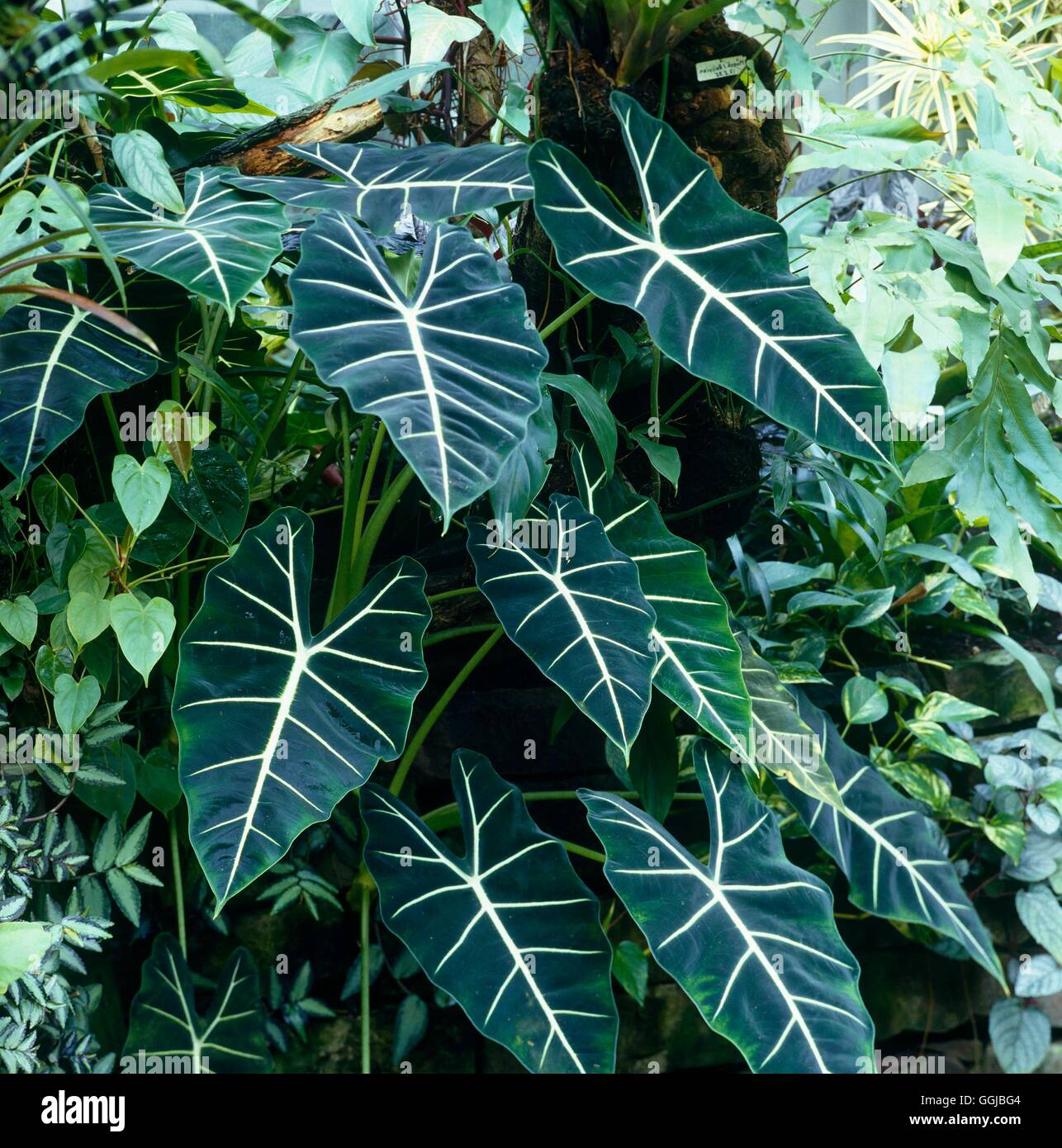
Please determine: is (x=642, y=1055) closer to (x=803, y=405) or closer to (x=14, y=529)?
(x=803, y=405)

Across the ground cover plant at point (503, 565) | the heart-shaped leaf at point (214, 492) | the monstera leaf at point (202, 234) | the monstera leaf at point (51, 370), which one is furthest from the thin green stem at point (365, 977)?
the monstera leaf at point (202, 234)

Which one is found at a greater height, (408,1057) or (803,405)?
(803,405)

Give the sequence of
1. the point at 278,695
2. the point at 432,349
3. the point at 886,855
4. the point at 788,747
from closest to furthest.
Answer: the point at 432,349 < the point at 278,695 < the point at 788,747 < the point at 886,855

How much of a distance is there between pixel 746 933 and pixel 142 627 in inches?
39.6

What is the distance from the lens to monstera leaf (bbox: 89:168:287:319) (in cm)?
135

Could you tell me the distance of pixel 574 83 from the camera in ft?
5.67

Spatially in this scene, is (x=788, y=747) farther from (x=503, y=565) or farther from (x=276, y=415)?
(x=276, y=415)

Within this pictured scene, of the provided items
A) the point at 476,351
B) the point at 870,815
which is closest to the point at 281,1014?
the point at 870,815

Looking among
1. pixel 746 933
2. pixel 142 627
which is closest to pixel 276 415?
pixel 142 627

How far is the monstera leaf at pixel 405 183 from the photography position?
4.94 ft

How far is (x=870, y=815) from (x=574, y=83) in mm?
1389

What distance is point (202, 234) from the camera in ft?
4.76

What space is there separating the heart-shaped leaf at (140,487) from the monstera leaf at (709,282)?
66cm

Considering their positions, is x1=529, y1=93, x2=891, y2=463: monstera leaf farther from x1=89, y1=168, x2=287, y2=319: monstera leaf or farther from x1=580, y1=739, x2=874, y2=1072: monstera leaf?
x1=580, y1=739, x2=874, y2=1072: monstera leaf
